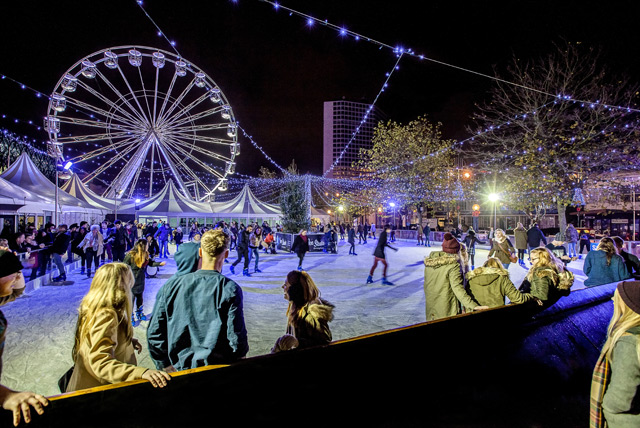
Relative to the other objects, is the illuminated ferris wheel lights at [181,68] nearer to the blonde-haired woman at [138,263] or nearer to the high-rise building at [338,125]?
the blonde-haired woman at [138,263]

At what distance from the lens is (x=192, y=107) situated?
22859 millimetres

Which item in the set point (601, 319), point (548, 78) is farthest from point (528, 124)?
point (601, 319)

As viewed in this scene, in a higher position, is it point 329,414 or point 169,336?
point 169,336

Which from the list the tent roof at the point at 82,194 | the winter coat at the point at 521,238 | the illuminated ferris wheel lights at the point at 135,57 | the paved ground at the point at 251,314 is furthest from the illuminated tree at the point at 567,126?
the tent roof at the point at 82,194

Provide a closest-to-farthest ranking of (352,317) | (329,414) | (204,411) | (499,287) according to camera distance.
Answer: (204,411), (329,414), (499,287), (352,317)

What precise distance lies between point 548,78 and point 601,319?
57.1 feet

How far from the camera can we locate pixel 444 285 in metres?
3.87

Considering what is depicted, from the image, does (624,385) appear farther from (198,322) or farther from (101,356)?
(101,356)

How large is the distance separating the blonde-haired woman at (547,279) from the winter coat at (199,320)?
3.17 meters

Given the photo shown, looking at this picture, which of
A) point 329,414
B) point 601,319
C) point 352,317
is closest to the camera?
point 329,414

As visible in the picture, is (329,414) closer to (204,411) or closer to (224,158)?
(204,411)

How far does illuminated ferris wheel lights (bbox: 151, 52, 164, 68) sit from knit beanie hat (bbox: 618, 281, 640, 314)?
2305 cm

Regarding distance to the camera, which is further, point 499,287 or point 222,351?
point 499,287

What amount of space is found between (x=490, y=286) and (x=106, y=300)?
348 centimetres
